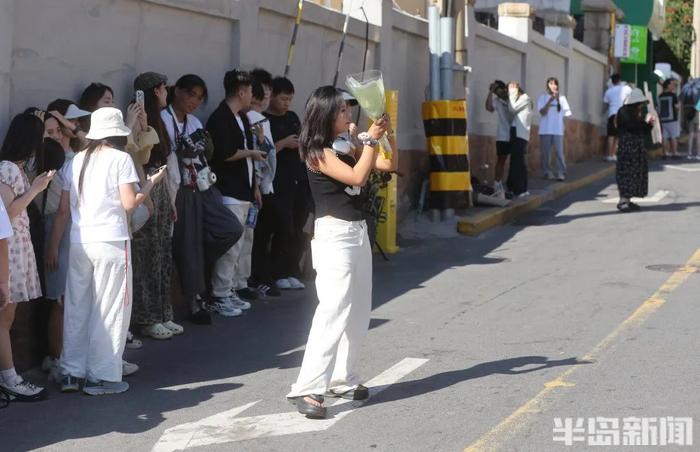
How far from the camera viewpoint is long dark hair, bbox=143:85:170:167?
8711mm

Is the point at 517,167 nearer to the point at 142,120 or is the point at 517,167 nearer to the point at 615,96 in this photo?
the point at 615,96

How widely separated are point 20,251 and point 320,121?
2.03 m

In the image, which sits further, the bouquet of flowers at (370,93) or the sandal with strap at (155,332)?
the sandal with strap at (155,332)

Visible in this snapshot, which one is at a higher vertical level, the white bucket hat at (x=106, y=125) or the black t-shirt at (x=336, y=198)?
the white bucket hat at (x=106, y=125)

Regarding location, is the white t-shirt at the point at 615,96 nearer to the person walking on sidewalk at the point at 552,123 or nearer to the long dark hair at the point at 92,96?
the person walking on sidewalk at the point at 552,123

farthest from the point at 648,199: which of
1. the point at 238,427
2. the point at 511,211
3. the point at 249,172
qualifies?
the point at 238,427

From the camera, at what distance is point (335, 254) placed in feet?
22.2

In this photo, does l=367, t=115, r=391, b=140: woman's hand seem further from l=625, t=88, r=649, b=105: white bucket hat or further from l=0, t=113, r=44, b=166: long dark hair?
l=625, t=88, r=649, b=105: white bucket hat

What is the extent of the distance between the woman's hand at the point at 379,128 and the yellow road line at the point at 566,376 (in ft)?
5.80

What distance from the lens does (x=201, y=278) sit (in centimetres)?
933

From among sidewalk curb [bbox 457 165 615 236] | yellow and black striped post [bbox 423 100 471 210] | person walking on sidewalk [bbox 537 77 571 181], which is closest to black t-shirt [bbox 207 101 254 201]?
yellow and black striped post [bbox 423 100 471 210]

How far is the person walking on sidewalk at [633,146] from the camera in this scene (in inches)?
645

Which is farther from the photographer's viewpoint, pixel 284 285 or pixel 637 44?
pixel 637 44

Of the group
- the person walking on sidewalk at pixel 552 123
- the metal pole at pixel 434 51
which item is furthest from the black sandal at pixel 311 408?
the person walking on sidewalk at pixel 552 123
